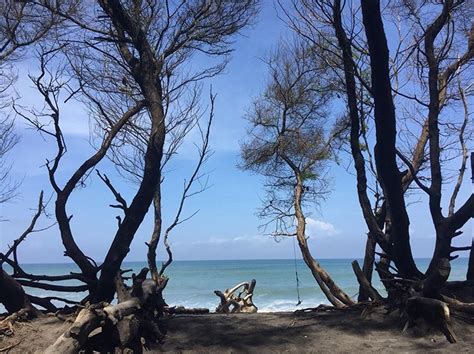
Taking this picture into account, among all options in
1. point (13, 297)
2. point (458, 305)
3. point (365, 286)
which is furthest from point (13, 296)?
point (458, 305)

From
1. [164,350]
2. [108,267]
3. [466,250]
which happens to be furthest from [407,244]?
[108,267]

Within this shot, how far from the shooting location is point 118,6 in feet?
24.3

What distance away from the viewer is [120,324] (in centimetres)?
532

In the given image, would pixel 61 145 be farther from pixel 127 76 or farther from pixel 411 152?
pixel 411 152

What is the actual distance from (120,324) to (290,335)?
5.89ft

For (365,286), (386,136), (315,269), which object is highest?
(386,136)

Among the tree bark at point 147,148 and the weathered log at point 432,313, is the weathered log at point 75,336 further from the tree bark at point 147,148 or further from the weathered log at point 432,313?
the weathered log at point 432,313

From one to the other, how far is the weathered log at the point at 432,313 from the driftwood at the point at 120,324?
267 cm

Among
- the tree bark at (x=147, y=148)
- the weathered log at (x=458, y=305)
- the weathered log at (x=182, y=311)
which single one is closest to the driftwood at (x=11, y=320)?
the tree bark at (x=147, y=148)

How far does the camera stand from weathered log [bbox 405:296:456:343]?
5.50m

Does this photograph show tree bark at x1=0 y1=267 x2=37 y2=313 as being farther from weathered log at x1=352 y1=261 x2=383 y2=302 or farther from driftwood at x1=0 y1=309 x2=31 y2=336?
weathered log at x1=352 y1=261 x2=383 y2=302

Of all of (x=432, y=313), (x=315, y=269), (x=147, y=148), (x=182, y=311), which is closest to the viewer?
(x=432, y=313)

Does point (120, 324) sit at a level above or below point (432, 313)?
below

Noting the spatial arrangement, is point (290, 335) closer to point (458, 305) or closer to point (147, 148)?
point (458, 305)
